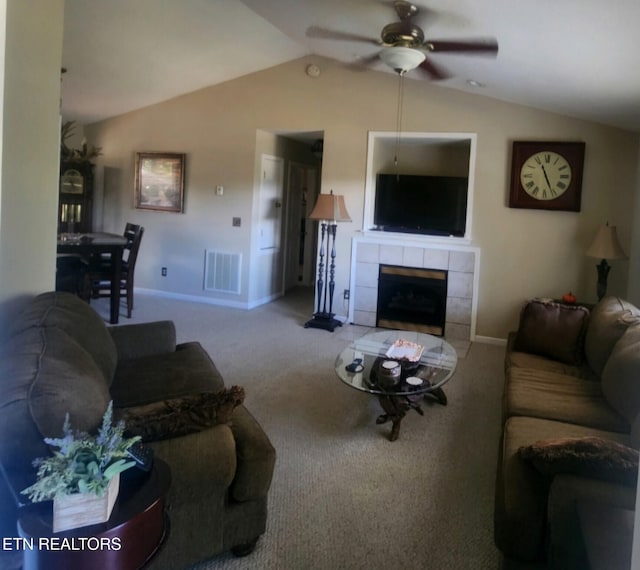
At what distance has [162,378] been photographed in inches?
109

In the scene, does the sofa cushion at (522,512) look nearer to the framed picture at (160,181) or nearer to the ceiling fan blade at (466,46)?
the ceiling fan blade at (466,46)

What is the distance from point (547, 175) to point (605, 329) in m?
2.42

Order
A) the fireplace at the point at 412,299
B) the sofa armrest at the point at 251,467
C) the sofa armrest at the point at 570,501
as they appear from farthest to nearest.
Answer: the fireplace at the point at 412,299 < the sofa armrest at the point at 251,467 < the sofa armrest at the point at 570,501

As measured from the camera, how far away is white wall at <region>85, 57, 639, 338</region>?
5129 mm

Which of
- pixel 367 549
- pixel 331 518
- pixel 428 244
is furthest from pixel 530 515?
pixel 428 244

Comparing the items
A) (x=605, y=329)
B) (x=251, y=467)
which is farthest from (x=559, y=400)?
(x=251, y=467)

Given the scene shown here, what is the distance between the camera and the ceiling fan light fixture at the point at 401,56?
3488 millimetres

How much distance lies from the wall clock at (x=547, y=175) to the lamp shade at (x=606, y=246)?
457 mm

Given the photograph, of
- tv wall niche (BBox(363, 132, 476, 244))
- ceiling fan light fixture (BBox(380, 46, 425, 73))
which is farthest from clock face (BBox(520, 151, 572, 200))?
A: ceiling fan light fixture (BBox(380, 46, 425, 73))

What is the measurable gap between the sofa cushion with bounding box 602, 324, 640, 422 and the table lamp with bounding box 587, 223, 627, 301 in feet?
6.50

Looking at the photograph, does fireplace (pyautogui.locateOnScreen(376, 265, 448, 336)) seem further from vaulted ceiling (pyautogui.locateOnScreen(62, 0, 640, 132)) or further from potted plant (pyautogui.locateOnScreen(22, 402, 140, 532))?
potted plant (pyautogui.locateOnScreen(22, 402, 140, 532))

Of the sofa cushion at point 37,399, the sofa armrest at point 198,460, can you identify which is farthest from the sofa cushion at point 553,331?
→ the sofa cushion at point 37,399

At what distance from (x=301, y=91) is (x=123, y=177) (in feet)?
9.15

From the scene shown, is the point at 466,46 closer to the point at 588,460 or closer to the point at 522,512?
the point at 588,460
